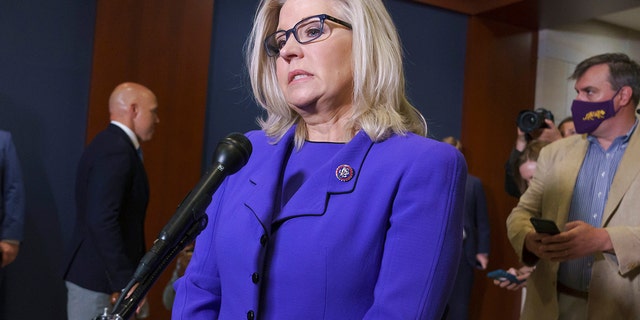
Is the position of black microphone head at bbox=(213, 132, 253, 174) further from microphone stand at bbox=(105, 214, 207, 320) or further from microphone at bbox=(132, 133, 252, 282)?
microphone stand at bbox=(105, 214, 207, 320)

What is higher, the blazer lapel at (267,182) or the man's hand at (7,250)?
the blazer lapel at (267,182)

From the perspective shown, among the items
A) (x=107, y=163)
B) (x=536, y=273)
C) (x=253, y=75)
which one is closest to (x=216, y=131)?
(x=107, y=163)

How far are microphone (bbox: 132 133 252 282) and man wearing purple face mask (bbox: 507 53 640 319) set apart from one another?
1709 mm

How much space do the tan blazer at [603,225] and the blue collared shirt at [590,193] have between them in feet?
0.11

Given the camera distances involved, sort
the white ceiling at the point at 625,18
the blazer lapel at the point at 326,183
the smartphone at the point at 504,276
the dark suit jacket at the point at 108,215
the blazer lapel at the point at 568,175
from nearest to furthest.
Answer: the blazer lapel at the point at 326,183
the blazer lapel at the point at 568,175
the smartphone at the point at 504,276
the dark suit jacket at the point at 108,215
the white ceiling at the point at 625,18

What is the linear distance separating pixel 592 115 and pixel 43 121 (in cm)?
363

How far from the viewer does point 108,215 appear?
3.72m

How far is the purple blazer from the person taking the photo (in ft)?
4.58

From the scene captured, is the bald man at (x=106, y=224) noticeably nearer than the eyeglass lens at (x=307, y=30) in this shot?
No

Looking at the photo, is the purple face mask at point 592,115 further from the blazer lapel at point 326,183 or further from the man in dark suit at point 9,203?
the man in dark suit at point 9,203

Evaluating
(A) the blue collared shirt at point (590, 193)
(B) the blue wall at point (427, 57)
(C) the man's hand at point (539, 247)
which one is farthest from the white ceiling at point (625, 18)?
(C) the man's hand at point (539, 247)

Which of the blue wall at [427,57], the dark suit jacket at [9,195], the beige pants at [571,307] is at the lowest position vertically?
the beige pants at [571,307]

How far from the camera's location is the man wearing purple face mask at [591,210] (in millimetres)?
2732

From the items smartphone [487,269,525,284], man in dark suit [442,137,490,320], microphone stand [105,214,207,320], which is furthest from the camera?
microphone stand [105,214,207,320]
